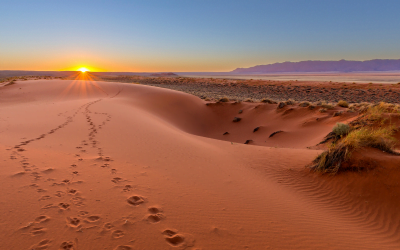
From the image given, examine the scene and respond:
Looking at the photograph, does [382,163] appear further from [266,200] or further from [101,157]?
[101,157]

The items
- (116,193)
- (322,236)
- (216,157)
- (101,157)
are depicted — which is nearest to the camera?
(322,236)

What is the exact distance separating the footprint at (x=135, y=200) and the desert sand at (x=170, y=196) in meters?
0.02

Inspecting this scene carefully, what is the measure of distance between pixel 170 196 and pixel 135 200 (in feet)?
2.12

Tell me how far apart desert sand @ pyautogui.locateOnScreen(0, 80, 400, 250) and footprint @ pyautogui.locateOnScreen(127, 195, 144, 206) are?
2 cm

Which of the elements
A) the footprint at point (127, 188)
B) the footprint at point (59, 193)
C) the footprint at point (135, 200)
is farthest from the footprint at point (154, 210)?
the footprint at point (59, 193)

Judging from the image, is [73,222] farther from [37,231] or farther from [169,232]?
[169,232]

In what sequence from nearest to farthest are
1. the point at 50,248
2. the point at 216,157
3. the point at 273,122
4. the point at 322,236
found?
the point at 50,248 → the point at 322,236 → the point at 216,157 → the point at 273,122

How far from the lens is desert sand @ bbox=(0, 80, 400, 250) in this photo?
3.08 m

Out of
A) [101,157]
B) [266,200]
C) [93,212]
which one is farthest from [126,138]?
[266,200]

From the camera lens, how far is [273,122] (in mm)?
15148

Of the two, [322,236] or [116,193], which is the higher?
[116,193]

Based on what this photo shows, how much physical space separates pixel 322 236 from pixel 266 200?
118cm

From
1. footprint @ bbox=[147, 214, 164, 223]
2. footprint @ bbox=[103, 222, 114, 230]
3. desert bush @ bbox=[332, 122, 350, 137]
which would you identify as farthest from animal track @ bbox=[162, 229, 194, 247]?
desert bush @ bbox=[332, 122, 350, 137]

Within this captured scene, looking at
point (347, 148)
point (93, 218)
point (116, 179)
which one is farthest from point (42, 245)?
point (347, 148)
